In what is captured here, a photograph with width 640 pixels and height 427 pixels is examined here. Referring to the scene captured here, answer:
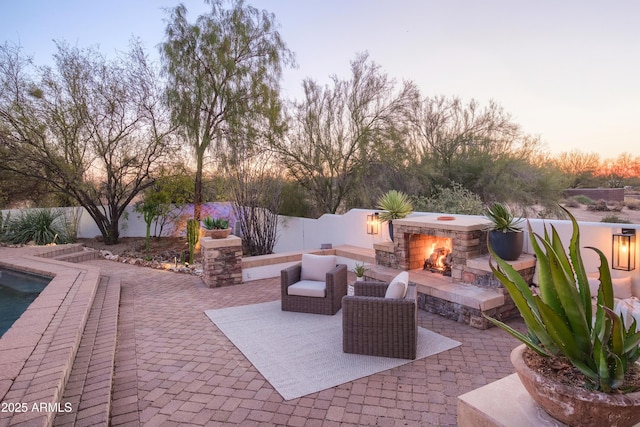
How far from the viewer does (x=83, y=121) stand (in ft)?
36.6

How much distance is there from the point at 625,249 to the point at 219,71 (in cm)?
1031

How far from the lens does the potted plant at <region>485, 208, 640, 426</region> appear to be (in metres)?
1.49

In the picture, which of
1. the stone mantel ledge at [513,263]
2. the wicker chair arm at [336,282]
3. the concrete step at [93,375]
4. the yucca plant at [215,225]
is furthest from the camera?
the yucca plant at [215,225]

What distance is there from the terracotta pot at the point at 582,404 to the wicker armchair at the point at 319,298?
11.9 ft

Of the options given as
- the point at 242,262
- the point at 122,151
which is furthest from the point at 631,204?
the point at 122,151

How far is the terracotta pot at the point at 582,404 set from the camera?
1457 millimetres

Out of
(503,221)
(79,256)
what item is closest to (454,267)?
(503,221)

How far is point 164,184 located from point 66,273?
559 centimetres

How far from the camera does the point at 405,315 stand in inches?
151

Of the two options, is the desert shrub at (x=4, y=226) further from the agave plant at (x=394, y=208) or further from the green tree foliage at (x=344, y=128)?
the agave plant at (x=394, y=208)

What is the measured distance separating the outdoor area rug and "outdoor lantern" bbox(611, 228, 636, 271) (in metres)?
2.27

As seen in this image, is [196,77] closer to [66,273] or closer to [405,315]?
[66,273]

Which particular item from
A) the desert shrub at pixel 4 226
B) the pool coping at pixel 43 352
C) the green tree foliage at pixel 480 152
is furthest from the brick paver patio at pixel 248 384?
the desert shrub at pixel 4 226

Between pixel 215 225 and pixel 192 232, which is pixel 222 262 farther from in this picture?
pixel 192 232
